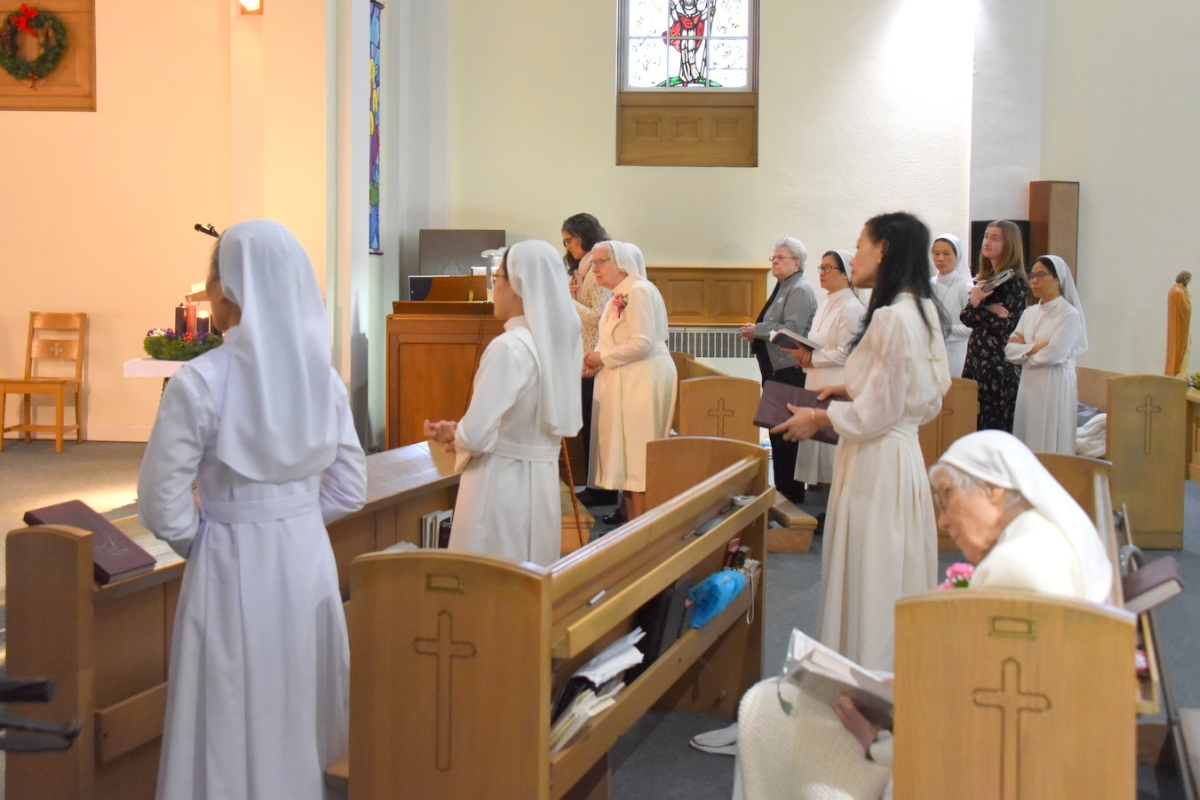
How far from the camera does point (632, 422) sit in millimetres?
5961

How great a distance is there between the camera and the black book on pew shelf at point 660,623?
317cm

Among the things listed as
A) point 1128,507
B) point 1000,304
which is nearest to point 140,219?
point 1000,304

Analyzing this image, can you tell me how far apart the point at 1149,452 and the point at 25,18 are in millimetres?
9011

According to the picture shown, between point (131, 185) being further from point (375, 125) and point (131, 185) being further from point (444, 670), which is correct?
point (444, 670)

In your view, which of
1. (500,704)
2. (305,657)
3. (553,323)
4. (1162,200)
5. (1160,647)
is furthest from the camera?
(1162,200)

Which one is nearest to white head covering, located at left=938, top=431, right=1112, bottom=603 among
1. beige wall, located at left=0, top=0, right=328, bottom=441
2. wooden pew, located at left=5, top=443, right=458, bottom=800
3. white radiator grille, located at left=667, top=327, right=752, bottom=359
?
wooden pew, located at left=5, top=443, right=458, bottom=800

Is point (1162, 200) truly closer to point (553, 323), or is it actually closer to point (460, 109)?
point (460, 109)

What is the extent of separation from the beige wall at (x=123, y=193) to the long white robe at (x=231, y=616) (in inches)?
293

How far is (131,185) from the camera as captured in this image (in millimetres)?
9320

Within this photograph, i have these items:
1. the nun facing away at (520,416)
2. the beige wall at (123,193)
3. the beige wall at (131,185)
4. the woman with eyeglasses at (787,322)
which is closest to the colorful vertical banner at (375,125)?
the beige wall at (131,185)

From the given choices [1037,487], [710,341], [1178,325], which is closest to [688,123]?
[710,341]

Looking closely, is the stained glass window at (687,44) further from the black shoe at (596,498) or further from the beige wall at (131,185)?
the black shoe at (596,498)

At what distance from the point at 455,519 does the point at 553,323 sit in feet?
2.30

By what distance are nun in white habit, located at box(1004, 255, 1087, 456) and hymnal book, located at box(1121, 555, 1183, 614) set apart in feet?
14.0
